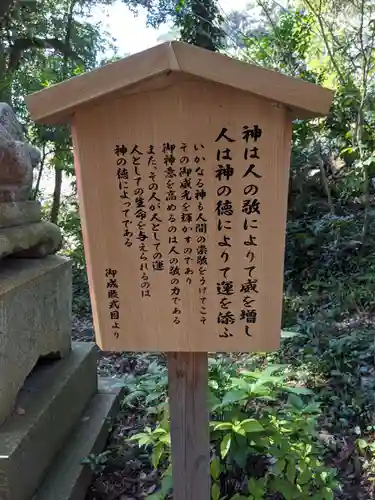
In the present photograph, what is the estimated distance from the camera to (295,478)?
189cm

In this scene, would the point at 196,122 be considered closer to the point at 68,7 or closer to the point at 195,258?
the point at 195,258

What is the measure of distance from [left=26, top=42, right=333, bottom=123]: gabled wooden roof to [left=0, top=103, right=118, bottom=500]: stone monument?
1.09m

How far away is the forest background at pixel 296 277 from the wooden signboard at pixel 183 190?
0.61m

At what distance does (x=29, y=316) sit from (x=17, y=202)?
1.87 ft

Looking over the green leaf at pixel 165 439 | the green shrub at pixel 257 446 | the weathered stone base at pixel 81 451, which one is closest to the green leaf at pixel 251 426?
the green shrub at pixel 257 446

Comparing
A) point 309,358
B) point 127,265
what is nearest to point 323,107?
point 127,265

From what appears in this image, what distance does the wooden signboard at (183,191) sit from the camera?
1284 mm

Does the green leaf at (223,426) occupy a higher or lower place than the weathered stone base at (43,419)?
higher

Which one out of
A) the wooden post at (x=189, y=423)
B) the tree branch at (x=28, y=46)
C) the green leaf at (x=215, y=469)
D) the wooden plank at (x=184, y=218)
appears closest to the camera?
the wooden plank at (x=184, y=218)

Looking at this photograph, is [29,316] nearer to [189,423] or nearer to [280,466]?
[189,423]

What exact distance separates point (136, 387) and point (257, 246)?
174 cm

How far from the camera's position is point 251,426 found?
1.80 metres

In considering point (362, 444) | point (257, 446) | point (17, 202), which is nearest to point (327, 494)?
point (257, 446)

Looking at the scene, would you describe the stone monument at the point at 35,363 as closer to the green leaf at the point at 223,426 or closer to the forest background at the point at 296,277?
the forest background at the point at 296,277
